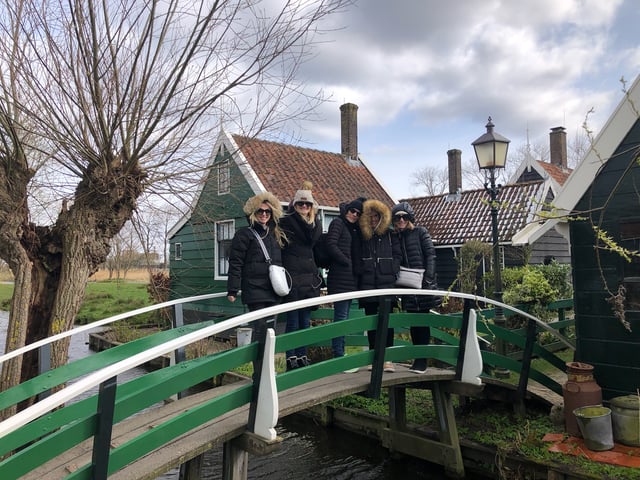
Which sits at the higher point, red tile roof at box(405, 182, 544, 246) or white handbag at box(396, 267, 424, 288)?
red tile roof at box(405, 182, 544, 246)

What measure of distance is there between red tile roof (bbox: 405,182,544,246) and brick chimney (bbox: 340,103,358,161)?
134 inches

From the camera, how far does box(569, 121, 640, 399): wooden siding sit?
5.49 metres

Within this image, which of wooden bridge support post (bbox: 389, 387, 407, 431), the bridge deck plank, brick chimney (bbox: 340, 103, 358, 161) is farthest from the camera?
brick chimney (bbox: 340, 103, 358, 161)

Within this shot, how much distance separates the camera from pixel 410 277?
5.21 metres

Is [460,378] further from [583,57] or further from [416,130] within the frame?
[416,130]

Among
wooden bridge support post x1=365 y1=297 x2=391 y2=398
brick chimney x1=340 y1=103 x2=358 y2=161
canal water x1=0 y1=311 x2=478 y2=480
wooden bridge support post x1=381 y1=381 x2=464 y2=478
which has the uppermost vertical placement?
brick chimney x1=340 y1=103 x2=358 y2=161

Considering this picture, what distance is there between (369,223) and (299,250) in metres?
0.76

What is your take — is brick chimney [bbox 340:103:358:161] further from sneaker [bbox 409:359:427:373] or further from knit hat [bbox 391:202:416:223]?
sneaker [bbox 409:359:427:373]

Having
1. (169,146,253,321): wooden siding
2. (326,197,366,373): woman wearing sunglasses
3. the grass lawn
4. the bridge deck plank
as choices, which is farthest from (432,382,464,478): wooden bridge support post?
the grass lawn

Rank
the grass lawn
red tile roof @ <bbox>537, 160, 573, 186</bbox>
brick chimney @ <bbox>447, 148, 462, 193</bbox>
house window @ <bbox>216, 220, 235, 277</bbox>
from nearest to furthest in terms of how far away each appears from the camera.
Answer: house window @ <bbox>216, 220, 235, 277</bbox> < brick chimney @ <bbox>447, 148, 462, 193</bbox> < the grass lawn < red tile roof @ <bbox>537, 160, 573, 186</bbox>

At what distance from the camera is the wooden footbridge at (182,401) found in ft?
8.59

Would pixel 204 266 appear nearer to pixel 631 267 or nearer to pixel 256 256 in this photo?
pixel 256 256

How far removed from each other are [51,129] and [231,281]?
1.93 metres

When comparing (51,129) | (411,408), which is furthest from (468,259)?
(51,129)
